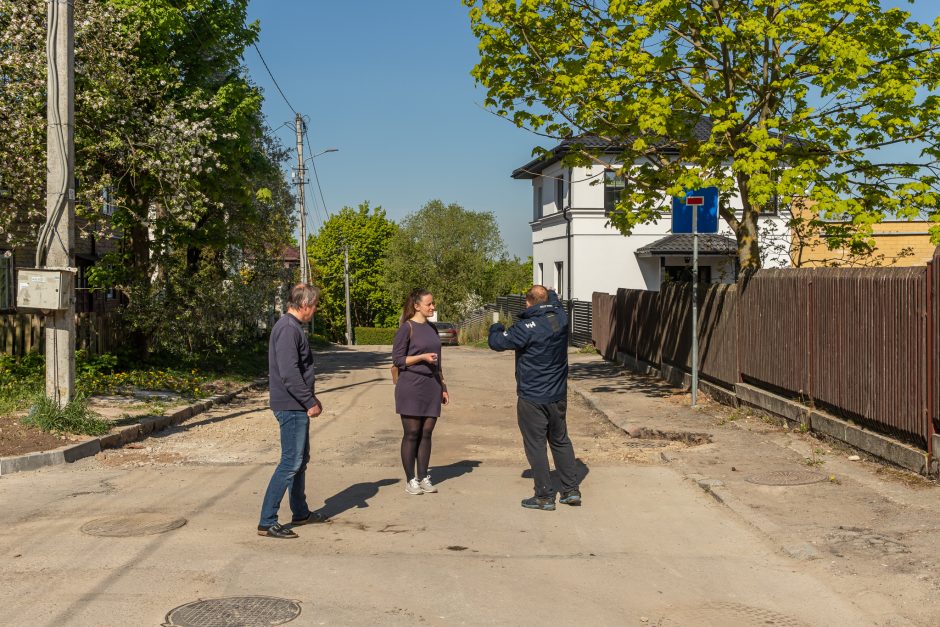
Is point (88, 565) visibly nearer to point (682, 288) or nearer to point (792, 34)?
point (792, 34)

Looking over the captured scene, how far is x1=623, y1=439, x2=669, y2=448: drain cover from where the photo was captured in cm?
1196

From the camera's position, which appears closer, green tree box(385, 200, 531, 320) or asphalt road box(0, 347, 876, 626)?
asphalt road box(0, 347, 876, 626)

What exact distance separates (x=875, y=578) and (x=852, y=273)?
5014 mm

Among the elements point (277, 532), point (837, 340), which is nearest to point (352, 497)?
point (277, 532)

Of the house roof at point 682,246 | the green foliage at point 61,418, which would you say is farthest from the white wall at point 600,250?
the green foliage at point 61,418

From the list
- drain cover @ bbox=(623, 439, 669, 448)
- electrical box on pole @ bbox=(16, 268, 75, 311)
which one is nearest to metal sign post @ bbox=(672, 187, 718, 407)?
drain cover @ bbox=(623, 439, 669, 448)

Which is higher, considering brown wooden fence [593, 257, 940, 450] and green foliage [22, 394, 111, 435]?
brown wooden fence [593, 257, 940, 450]

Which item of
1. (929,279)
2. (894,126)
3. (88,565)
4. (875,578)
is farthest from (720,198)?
(88,565)

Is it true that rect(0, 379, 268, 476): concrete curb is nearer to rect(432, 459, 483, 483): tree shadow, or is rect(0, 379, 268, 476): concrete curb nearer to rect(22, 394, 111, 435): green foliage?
rect(22, 394, 111, 435): green foliage

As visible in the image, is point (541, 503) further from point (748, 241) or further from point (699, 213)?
point (748, 241)

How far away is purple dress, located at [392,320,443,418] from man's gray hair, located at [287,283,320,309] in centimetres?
137

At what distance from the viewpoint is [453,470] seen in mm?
10359

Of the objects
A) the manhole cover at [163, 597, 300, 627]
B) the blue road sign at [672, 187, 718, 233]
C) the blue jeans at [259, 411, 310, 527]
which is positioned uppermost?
the blue road sign at [672, 187, 718, 233]

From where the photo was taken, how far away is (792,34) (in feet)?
44.8
